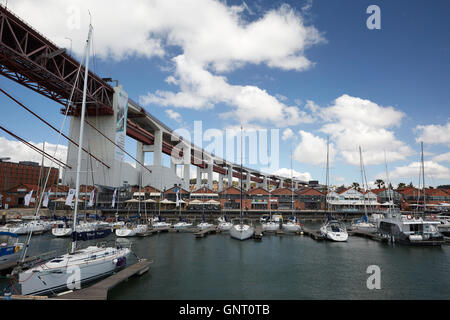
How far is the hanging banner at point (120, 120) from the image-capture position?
246 ft

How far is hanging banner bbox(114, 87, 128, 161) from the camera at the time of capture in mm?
75000

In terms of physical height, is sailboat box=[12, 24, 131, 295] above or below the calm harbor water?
above

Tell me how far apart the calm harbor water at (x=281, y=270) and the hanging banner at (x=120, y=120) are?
129ft

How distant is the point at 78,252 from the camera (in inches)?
790

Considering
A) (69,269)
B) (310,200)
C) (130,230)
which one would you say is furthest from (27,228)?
(310,200)

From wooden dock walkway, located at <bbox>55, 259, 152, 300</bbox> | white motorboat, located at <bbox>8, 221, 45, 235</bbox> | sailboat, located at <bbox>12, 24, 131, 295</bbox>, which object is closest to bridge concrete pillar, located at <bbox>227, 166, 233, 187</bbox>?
white motorboat, located at <bbox>8, 221, 45, 235</bbox>

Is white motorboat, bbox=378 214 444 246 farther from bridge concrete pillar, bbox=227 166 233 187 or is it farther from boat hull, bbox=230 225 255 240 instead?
bridge concrete pillar, bbox=227 166 233 187

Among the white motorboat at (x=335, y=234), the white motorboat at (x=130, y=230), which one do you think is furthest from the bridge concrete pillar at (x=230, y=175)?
the white motorboat at (x=335, y=234)

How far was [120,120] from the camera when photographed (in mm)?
76562

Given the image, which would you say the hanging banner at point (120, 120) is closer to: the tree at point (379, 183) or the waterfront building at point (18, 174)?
the waterfront building at point (18, 174)

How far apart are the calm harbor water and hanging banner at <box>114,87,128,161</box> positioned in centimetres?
3935

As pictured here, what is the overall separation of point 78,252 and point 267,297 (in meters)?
14.3

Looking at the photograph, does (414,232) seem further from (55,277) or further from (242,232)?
(55,277)
